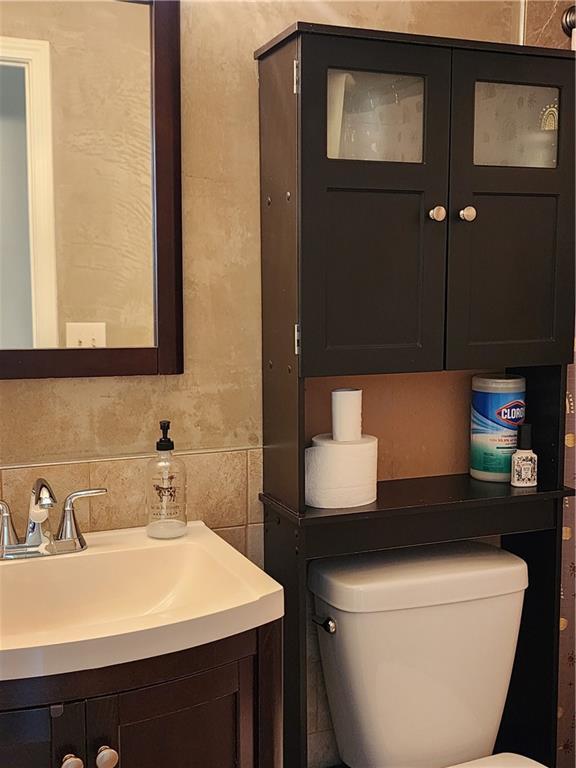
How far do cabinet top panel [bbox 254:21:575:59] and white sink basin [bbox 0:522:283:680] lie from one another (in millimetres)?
902

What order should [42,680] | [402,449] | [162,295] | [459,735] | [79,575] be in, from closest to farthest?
[42,680]
[79,575]
[162,295]
[459,735]
[402,449]

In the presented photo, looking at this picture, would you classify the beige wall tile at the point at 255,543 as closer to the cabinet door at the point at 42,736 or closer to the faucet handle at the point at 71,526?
the faucet handle at the point at 71,526

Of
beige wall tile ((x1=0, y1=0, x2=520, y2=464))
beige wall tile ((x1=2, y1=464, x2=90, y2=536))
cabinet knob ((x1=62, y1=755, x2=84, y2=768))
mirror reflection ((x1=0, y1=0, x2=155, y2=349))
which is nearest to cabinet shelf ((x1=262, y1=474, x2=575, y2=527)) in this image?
beige wall tile ((x1=0, y1=0, x2=520, y2=464))

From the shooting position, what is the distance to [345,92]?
1.57 m

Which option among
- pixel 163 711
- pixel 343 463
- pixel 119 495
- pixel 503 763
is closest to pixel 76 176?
pixel 119 495

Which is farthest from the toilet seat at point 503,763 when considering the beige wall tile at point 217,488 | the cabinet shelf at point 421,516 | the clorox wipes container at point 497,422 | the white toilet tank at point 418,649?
the beige wall tile at point 217,488

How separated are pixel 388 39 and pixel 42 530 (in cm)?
104

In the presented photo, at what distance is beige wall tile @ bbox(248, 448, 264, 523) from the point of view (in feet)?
5.87

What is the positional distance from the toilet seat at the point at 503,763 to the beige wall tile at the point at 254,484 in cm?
61

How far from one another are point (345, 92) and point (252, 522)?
84cm

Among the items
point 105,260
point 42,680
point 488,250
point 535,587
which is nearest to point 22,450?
point 105,260

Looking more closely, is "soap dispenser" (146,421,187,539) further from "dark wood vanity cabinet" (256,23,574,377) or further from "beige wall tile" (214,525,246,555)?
"dark wood vanity cabinet" (256,23,574,377)

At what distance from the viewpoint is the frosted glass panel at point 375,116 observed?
1.57 metres

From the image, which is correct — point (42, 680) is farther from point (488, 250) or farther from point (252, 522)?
point (488, 250)
